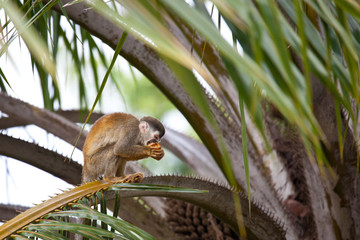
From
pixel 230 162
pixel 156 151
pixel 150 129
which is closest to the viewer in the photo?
pixel 230 162

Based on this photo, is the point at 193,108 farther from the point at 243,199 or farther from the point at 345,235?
the point at 345,235

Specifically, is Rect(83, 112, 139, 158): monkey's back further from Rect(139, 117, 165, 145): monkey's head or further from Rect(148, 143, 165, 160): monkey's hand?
Rect(148, 143, 165, 160): monkey's hand

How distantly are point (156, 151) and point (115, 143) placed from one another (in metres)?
0.27

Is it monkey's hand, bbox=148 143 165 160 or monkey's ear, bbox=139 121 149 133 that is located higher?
monkey's ear, bbox=139 121 149 133

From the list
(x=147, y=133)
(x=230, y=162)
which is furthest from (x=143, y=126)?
(x=230, y=162)

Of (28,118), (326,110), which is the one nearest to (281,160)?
(326,110)

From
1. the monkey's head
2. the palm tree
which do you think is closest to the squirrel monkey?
the monkey's head

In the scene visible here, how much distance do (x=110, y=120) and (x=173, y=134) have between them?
0.98 metres

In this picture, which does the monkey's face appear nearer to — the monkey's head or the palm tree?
the monkey's head

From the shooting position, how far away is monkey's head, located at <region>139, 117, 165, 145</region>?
1.98 m

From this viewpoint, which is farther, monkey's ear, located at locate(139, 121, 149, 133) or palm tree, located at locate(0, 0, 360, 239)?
monkey's ear, located at locate(139, 121, 149, 133)

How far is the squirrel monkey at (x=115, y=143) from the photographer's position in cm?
198

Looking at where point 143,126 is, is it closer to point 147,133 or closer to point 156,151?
point 147,133

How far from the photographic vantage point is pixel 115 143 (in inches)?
81.0
